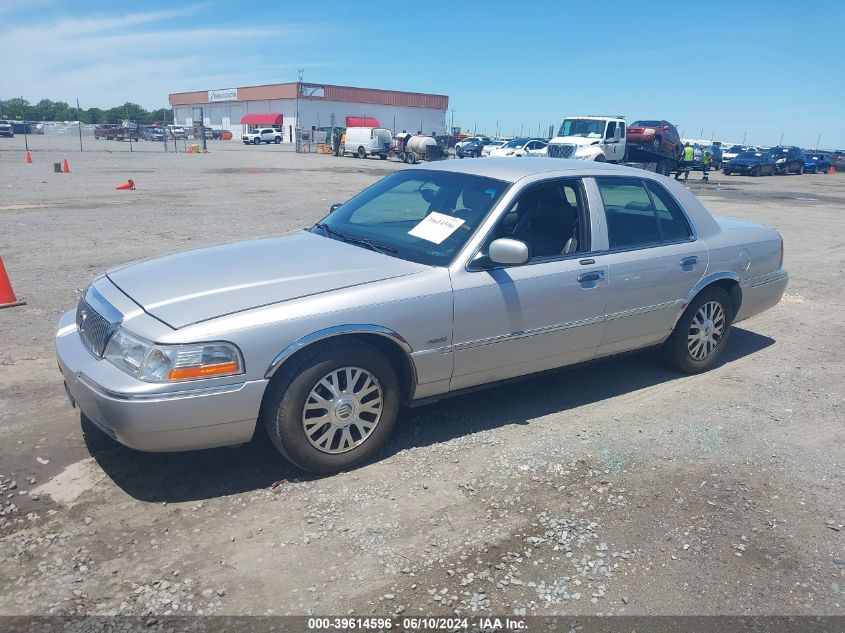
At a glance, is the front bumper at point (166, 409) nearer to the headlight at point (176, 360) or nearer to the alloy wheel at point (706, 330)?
the headlight at point (176, 360)

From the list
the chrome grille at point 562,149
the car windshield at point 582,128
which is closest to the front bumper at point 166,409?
the chrome grille at point 562,149

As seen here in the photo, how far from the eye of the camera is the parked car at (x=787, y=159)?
40.8 m

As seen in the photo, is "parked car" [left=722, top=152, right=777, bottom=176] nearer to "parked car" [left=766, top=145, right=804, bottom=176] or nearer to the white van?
"parked car" [left=766, top=145, right=804, bottom=176]

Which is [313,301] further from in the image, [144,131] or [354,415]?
[144,131]

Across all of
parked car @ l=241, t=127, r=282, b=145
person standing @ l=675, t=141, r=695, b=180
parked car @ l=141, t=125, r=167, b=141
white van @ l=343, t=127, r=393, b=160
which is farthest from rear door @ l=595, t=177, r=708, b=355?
parked car @ l=241, t=127, r=282, b=145

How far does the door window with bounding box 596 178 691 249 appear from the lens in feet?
15.9

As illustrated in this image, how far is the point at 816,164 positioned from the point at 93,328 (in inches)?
2032

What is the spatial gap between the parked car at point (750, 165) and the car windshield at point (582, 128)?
13737 mm

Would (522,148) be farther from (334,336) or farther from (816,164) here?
(334,336)

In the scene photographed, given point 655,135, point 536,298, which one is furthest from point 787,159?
point 536,298

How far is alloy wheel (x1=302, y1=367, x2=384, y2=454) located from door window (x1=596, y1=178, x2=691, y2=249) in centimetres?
212

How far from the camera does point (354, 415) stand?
3.79 metres

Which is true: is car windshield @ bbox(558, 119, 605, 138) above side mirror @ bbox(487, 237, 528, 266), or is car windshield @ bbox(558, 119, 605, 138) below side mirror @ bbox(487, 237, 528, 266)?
above

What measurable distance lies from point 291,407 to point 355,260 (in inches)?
40.9
